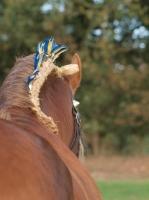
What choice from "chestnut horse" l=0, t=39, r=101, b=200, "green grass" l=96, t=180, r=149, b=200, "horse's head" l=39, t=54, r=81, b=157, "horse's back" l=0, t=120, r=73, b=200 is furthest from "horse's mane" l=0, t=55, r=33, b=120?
"green grass" l=96, t=180, r=149, b=200

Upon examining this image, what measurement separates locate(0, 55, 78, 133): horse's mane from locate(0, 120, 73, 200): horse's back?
345mm

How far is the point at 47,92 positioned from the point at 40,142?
0.87 metres

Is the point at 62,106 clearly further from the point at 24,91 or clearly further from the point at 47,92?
the point at 24,91

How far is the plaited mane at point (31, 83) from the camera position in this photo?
2.57 meters

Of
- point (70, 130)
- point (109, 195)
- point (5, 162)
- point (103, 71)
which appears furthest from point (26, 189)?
point (103, 71)

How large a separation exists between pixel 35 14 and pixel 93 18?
5.61 feet

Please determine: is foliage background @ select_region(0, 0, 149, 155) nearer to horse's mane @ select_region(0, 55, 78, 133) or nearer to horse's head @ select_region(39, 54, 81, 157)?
horse's head @ select_region(39, 54, 81, 157)

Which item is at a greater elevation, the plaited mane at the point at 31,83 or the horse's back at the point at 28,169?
the plaited mane at the point at 31,83

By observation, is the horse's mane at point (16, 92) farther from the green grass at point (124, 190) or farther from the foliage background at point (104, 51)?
the foliage background at point (104, 51)

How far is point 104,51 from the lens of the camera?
45.6 ft

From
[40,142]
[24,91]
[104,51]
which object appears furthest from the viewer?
[104,51]

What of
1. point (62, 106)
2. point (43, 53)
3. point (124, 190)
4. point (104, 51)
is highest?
point (104, 51)

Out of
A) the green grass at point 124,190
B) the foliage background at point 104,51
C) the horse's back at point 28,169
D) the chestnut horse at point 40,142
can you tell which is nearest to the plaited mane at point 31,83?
the chestnut horse at point 40,142

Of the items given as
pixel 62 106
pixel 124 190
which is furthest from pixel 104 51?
pixel 62 106
